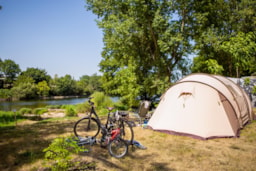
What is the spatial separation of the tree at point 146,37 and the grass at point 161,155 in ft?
23.0

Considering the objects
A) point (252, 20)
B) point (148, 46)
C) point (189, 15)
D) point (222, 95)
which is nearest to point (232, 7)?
point (252, 20)

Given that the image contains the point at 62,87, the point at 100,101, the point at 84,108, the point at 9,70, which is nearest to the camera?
the point at 84,108

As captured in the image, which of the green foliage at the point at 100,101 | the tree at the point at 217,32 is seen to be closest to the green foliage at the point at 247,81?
the tree at the point at 217,32

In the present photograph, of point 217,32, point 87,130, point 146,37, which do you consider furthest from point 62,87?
point 87,130

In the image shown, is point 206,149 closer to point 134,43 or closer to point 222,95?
point 222,95

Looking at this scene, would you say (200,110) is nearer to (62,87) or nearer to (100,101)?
(100,101)

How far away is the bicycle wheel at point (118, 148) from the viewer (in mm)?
4195

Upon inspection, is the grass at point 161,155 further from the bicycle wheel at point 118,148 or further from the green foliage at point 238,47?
the green foliage at point 238,47

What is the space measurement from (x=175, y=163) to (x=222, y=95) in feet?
12.0

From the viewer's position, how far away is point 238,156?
4.28m

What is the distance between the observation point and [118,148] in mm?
4531

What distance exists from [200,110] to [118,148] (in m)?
3.19

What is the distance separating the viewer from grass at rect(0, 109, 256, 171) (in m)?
3.72

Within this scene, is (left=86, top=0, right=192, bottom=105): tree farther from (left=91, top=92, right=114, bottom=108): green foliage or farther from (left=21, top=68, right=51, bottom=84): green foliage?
(left=21, top=68, right=51, bottom=84): green foliage
